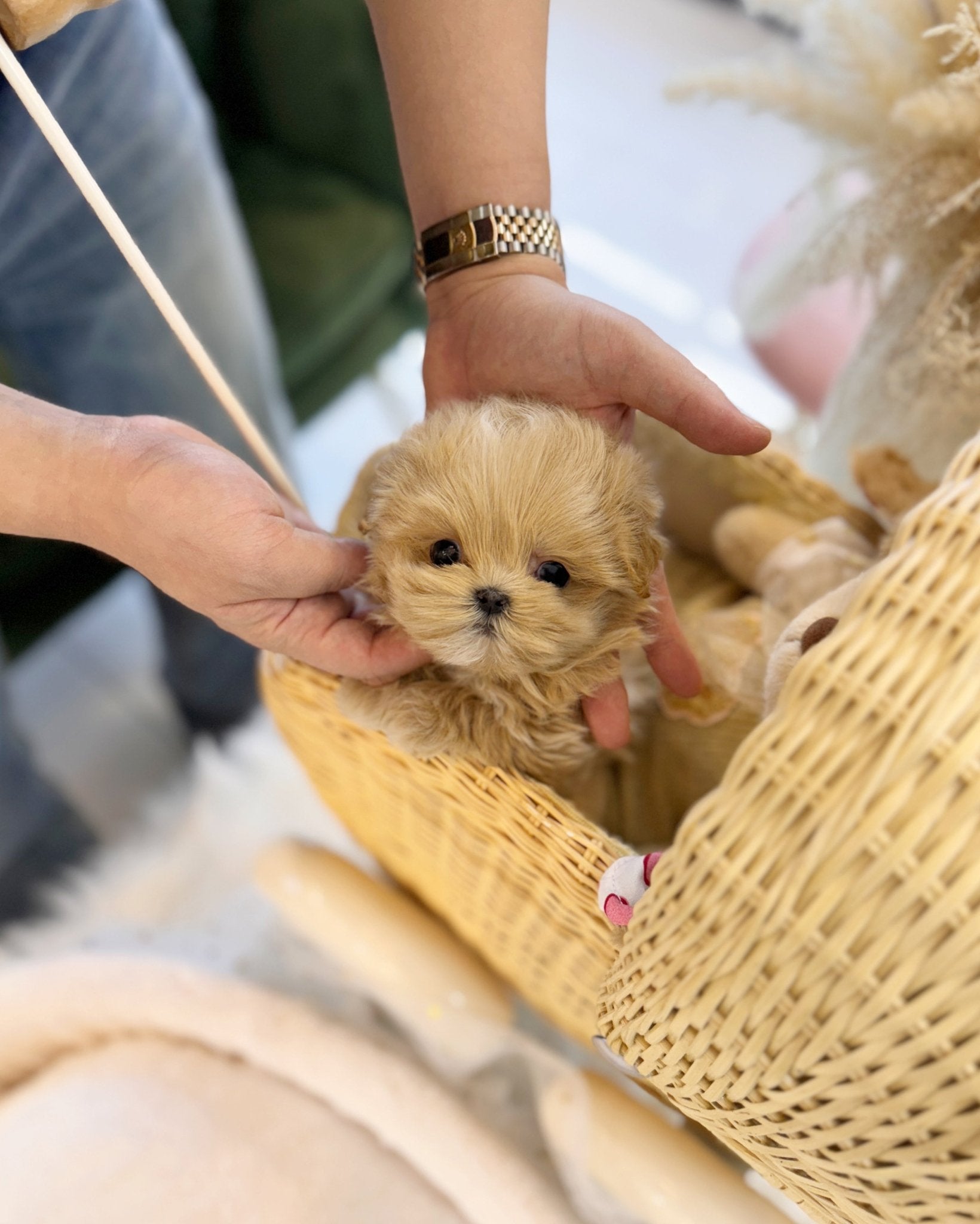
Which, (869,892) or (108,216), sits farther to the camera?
(108,216)

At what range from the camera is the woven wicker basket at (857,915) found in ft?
1.15

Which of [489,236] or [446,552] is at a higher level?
[489,236]

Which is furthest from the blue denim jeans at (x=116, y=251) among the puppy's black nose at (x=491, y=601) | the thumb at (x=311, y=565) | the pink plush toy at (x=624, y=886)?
the pink plush toy at (x=624, y=886)

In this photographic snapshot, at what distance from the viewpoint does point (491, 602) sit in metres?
0.54

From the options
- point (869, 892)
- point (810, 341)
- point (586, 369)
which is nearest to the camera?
point (869, 892)

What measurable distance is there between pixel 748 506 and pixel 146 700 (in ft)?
3.39

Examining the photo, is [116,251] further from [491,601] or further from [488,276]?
[491,601]

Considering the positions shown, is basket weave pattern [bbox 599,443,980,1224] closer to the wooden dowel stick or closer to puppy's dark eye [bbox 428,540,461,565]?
puppy's dark eye [bbox 428,540,461,565]

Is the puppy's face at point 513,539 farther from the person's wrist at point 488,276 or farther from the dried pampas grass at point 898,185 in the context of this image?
the dried pampas grass at point 898,185

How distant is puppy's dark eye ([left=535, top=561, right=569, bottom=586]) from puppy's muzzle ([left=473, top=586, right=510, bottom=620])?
3 cm

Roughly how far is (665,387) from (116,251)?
2.05 feet

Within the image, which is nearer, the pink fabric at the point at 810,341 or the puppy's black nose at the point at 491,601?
the puppy's black nose at the point at 491,601

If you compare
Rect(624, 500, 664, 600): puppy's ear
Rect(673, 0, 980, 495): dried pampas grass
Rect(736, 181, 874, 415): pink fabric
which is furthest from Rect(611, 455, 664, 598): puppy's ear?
Rect(736, 181, 874, 415): pink fabric

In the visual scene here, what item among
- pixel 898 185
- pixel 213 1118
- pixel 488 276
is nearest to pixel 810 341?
pixel 898 185
